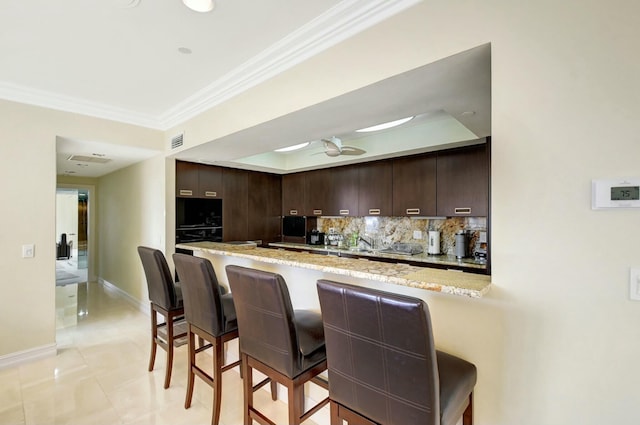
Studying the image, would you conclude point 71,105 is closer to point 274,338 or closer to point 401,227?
point 274,338

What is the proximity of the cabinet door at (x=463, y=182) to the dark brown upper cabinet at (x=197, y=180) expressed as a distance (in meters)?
3.28

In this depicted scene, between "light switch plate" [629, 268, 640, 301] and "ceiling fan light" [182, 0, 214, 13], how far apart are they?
234cm

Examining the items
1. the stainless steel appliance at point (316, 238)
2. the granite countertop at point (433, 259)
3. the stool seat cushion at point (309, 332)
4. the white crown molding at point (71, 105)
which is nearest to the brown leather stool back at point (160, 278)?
the stool seat cushion at point (309, 332)

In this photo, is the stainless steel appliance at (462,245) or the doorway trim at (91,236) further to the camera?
the doorway trim at (91,236)

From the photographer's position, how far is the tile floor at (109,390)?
215cm

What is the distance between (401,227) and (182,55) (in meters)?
3.40

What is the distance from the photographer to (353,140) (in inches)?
174

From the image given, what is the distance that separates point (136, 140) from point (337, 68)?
3.00 metres

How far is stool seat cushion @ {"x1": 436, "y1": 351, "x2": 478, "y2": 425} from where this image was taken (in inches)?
43.9

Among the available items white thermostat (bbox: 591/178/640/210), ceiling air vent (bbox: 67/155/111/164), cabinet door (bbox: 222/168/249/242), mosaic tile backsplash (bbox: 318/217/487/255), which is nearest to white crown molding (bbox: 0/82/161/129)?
ceiling air vent (bbox: 67/155/111/164)

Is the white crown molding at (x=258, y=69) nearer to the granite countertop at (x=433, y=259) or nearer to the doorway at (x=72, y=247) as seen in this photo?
the granite countertop at (x=433, y=259)

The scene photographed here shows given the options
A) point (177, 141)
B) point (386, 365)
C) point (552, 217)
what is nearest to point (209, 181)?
point (177, 141)

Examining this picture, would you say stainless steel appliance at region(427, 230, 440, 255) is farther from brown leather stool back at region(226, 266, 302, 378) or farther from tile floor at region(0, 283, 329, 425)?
brown leather stool back at region(226, 266, 302, 378)

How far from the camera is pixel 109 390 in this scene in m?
2.48
